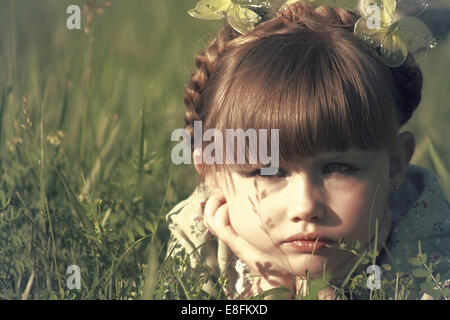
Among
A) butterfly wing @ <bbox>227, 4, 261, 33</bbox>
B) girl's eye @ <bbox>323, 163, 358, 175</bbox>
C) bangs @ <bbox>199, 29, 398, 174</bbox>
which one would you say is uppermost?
butterfly wing @ <bbox>227, 4, 261, 33</bbox>

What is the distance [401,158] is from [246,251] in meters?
0.53

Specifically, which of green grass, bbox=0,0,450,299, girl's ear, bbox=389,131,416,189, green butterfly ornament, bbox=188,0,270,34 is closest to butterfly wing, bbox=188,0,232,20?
green butterfly ornament, bbox=188,0,270,34

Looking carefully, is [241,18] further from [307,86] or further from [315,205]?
[315,205]

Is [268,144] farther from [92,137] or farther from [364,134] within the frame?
[92,137]

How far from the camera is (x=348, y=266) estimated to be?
1.73 m

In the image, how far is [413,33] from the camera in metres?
1.77

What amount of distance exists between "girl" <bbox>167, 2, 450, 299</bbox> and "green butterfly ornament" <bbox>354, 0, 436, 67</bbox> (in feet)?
0.11

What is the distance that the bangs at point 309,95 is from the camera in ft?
5.24

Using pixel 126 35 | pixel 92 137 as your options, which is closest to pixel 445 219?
pixel 92 137

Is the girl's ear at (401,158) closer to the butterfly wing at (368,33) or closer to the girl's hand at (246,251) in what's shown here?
the butterfly wing at (368,33)

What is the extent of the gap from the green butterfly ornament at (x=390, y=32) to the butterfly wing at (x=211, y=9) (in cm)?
39

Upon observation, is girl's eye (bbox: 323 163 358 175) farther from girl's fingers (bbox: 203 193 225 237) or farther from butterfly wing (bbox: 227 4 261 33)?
butterfly wing (bbox: 227 4 261 33)

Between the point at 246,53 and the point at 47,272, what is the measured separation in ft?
2.67

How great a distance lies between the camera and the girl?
160 centimetres
